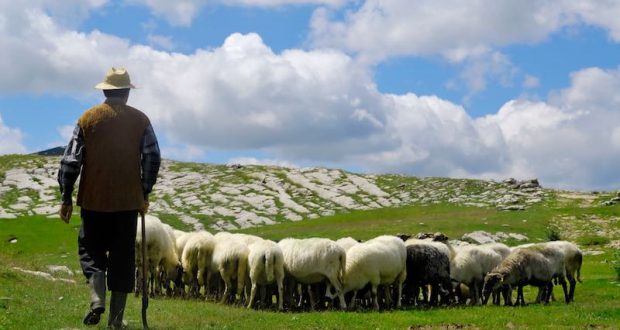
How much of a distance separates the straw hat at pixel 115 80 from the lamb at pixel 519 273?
15.5 m

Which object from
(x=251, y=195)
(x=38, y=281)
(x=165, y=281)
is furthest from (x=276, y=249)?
(x=251, y=195)

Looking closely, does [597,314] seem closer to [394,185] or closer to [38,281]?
[38,281]

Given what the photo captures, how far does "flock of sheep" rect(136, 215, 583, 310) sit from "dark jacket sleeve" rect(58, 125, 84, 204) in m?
11.1

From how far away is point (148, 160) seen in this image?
10.8m

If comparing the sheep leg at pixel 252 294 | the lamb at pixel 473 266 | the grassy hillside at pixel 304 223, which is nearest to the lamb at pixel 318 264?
the sheep leg at pixel 252 294

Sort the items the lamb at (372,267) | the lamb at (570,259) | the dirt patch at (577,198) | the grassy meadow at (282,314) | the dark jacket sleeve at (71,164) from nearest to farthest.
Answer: the dark jacket sleeve at (71,164) < the grassy meadow at (282,314) < the lamb at (372,267) < the lamb at (570,259) < the dirt patch at (577,198)

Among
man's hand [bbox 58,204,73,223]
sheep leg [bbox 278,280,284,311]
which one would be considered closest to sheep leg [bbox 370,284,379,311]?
sheep leg [bbox 278,280,284,311]

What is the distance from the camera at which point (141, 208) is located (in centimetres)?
1084

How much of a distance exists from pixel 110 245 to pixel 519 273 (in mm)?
16298

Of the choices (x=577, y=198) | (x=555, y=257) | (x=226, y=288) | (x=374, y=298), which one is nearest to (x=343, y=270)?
(x=374, y=298)

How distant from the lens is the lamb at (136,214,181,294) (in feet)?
80.1

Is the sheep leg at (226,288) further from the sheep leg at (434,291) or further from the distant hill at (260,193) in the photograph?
the distant hill at (260,193)

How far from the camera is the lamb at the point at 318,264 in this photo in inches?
837

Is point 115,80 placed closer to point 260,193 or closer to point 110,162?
point 110,162
